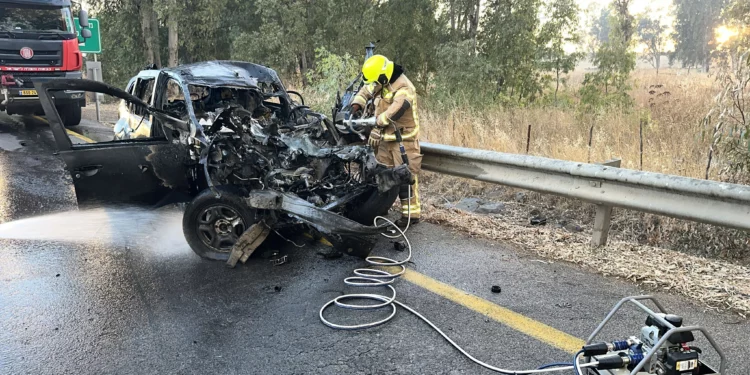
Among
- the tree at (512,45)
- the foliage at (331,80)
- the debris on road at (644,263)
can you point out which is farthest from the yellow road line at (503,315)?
the tree at (512,45)

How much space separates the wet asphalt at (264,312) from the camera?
288 cm

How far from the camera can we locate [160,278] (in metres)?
4.07

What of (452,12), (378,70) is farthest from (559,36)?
(378,70)

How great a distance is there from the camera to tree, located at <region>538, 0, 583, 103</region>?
38.7 feet

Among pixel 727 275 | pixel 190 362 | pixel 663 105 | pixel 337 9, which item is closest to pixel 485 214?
pixel 727 275

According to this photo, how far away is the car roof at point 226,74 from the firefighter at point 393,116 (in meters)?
1.63

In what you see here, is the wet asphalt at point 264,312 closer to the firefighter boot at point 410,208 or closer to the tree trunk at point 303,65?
the firefighter boot at point 410,208

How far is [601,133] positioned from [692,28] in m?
56.1

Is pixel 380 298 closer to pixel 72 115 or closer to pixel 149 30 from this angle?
pixel 72 115

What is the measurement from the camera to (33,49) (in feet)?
36.8

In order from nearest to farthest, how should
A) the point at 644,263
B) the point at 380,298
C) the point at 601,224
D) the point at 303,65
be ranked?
the point at 380,298 → the point at 644,263 → the point at 601,224 → the point at 303,65

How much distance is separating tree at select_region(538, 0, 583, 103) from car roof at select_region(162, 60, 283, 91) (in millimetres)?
7601

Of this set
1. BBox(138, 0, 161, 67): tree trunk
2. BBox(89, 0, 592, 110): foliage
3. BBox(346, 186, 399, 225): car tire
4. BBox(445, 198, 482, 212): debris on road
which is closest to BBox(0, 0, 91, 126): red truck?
BBox(89, 0, 592, 110): foliage

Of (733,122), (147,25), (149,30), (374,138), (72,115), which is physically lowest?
(72,115)
